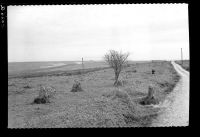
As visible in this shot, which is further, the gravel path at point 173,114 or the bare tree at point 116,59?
the bare tree at point 116,59

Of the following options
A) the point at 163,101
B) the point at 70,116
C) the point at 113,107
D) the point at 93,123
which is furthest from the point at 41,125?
the point at 163,101

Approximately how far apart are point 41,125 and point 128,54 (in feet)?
59.8

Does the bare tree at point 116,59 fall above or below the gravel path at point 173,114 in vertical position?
above

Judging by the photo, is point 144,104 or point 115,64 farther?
point 115,64

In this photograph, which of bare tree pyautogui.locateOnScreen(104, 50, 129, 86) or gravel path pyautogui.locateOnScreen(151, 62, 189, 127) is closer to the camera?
gravel path pyautogui.locateOnScreen(151, 62, 189, 127)

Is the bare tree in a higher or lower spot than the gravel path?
higher

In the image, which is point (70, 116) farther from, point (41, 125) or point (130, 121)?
point (130, 121)

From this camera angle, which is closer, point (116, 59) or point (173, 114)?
point (173, 114)
